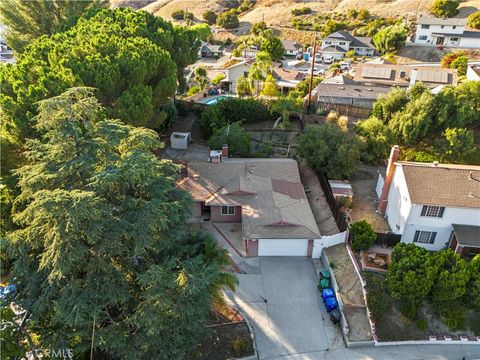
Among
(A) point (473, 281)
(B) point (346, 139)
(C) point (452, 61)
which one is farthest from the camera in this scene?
(C) point (452, 61)


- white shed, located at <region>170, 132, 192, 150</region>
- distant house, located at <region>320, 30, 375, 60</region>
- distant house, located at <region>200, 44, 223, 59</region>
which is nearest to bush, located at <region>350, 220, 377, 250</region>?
white shed, located at <region>170, 132, 192, 150</region>

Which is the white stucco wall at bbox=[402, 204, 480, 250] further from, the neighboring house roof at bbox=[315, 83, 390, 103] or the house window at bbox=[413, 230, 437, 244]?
the neighboring house roof at bbox=[315, 83, 390, 103]

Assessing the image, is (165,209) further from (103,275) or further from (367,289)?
(367,289)

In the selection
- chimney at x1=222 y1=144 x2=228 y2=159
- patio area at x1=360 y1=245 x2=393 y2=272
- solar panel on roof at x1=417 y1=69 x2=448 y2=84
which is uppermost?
solar panel on roof at x1=417 y1=69 x2=448 y2=84

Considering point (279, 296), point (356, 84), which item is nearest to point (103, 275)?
point (279, 296)

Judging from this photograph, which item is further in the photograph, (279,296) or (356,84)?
(356,84)

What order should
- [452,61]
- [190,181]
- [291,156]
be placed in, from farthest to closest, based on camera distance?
[452,61]
[291,156]
[190,181]

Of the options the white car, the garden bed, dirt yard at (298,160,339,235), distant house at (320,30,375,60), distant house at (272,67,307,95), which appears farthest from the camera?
distant house at (320,30,375,60)

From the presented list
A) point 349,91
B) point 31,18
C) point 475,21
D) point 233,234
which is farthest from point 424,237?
point 475,21
